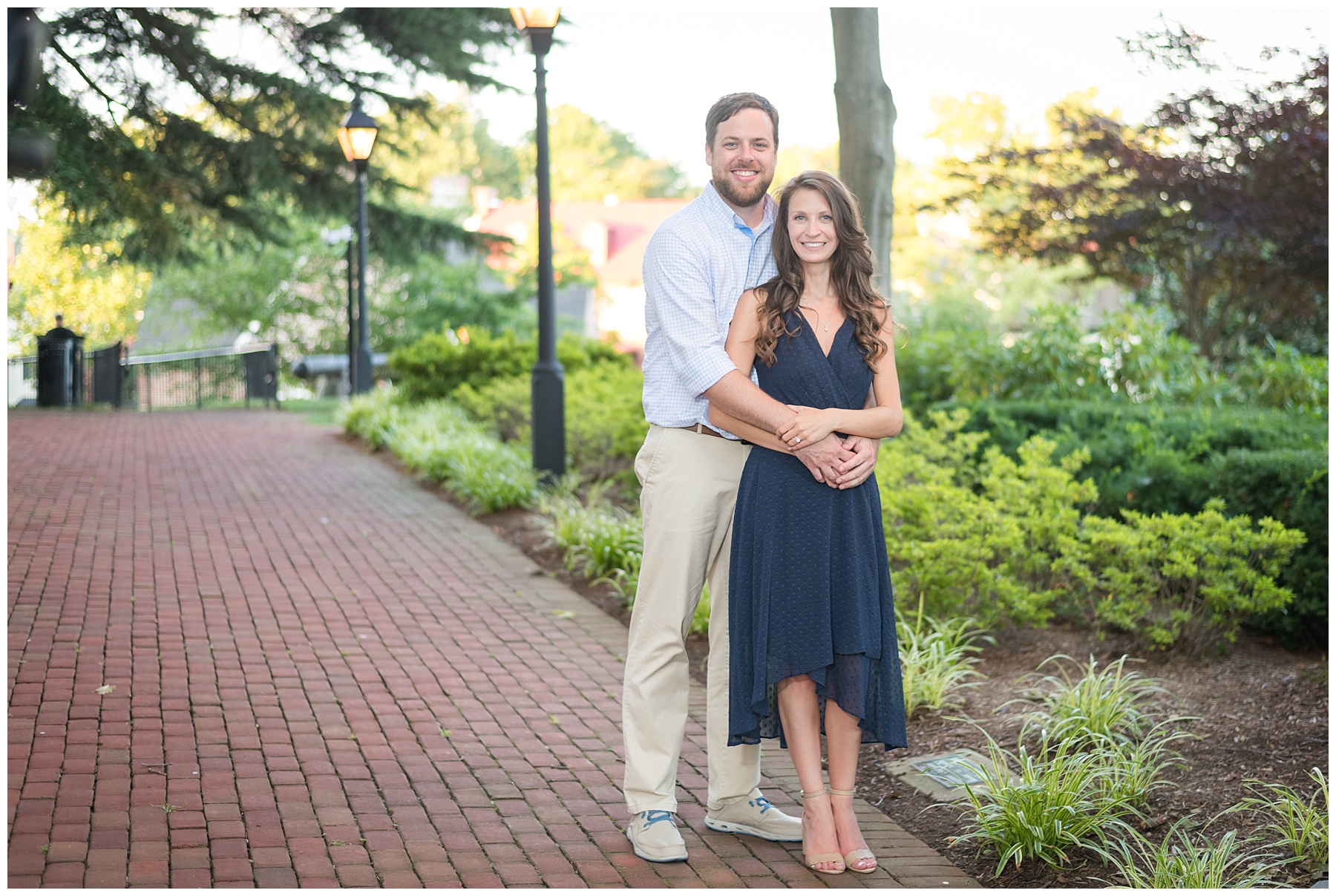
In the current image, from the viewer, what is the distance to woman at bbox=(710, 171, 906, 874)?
11.4 ft

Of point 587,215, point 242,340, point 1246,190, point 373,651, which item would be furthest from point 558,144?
point 373,651

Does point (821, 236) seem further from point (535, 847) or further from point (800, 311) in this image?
point (535, 847)

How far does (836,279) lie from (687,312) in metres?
0.43

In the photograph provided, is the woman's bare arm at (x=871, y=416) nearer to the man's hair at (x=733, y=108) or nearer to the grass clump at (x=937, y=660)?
the man's hair at (x=733, y=108)

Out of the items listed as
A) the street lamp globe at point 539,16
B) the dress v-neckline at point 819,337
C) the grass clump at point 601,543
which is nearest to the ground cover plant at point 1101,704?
the dress v-neckline at point 819,337

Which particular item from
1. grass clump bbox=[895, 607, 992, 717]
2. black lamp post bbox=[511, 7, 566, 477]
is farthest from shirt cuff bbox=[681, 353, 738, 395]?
black lamp post bbox=[511, 7, 566, 477]

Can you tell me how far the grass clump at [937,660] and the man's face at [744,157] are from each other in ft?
6.60

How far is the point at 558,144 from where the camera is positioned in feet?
222

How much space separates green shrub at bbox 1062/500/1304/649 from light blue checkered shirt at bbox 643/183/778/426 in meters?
2.58

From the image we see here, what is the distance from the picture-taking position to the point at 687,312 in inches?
137

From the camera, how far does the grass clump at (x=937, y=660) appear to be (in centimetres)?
490

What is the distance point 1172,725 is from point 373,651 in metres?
3.30

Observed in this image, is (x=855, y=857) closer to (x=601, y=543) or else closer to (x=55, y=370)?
(x=601, y=543)

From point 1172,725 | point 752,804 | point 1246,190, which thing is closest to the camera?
point 752,804
